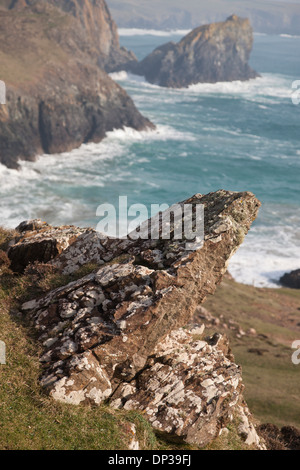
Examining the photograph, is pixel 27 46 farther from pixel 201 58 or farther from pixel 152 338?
pixel 152 338

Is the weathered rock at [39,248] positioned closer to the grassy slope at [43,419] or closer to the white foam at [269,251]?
the grassy slope at [43,419]

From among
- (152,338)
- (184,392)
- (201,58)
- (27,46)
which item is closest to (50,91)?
(27,46)

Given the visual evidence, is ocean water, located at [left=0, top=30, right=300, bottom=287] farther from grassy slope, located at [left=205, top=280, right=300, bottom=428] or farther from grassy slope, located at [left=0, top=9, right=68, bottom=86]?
grassy slope, located at [left=0, top=9, right=68, bottom=86]

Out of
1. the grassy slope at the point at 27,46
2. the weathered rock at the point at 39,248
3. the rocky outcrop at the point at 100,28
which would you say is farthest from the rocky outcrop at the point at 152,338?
the rocky outcrop at the point at 100,28

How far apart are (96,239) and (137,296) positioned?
3.86m

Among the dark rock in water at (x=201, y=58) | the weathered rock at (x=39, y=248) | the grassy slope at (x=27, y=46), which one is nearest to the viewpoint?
the weathered rock at (x=39, y=248)

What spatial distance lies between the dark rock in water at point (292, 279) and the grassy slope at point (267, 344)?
491cm

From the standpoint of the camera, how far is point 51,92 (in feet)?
279

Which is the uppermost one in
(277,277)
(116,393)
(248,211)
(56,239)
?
(248,211)

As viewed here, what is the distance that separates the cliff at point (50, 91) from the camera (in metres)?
78.1

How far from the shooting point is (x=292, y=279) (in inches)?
1848

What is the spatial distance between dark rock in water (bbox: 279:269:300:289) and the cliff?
46.1 metres

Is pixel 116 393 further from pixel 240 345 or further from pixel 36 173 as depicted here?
pixel 36 173

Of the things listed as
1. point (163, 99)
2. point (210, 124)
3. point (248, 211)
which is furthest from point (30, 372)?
point (163, 99)
